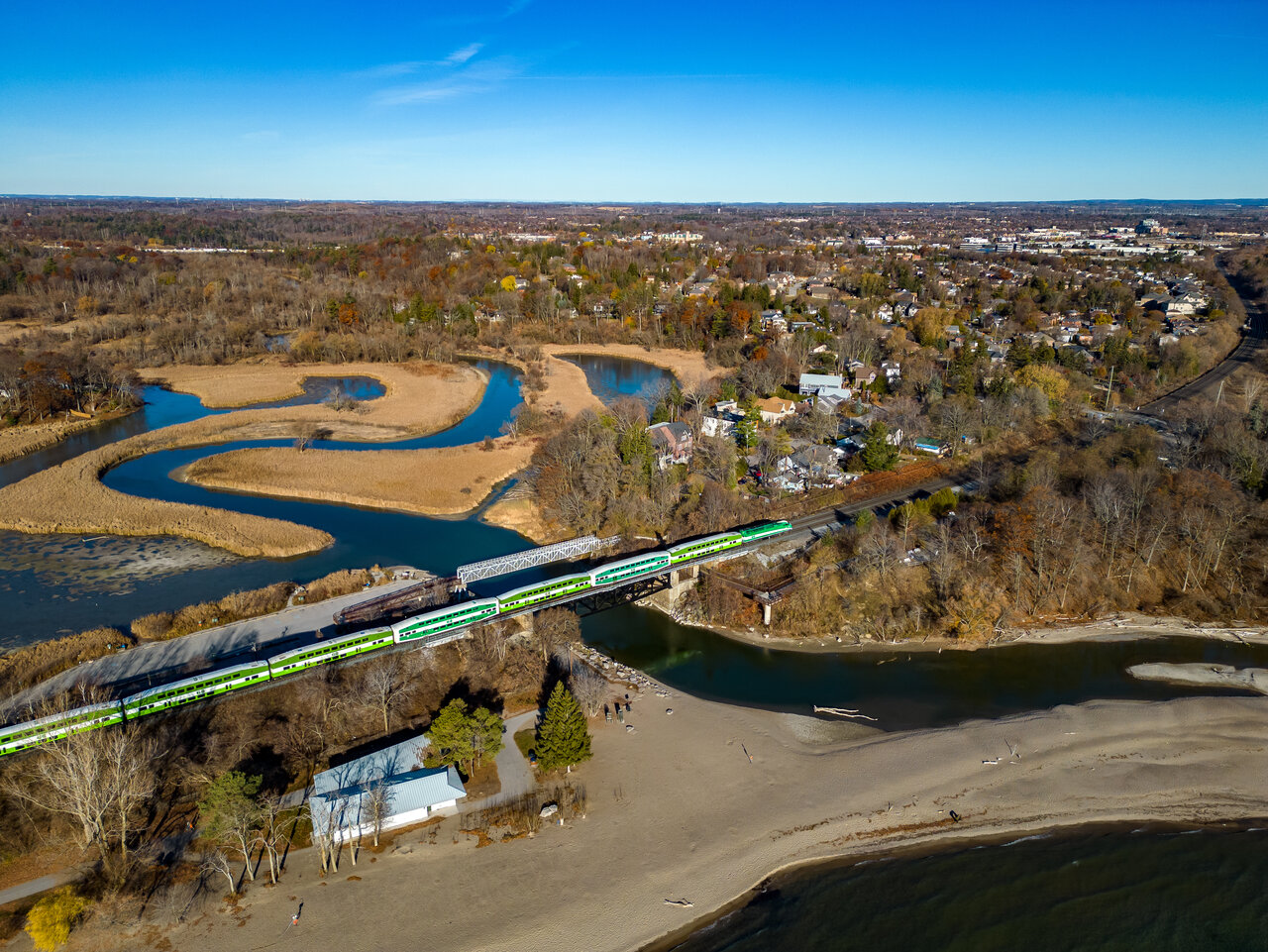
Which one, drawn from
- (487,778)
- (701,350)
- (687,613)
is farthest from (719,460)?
(701,350)

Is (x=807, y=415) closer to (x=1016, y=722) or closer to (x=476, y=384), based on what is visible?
(x=1016, y=722)

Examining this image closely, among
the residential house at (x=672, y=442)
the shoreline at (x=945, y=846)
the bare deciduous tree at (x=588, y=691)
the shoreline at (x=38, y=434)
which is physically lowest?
the shoreline at (x=945, y=846)

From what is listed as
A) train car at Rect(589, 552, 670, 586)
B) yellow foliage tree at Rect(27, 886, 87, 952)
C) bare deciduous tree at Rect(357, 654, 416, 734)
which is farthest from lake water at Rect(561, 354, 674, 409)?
yellow foliage tree at Rect(27, 886, 87, 952)

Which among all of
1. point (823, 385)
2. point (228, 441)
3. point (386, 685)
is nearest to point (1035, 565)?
point (823, 385)

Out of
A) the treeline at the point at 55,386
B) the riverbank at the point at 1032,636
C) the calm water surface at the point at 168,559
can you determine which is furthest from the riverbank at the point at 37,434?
the riverbank at the point at 1032,636

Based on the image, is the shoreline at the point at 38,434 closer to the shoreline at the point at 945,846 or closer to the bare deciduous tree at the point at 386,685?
the bare deciduous tree at the point at 386,685

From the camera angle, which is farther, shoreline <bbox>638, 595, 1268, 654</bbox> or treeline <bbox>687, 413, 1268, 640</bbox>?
treeline <bbox>687, 413, 1268, 640</bbox>

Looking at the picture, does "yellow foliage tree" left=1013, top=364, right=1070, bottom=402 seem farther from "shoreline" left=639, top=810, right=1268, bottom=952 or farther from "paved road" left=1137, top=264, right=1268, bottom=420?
"shoreline" left=639, top=810, right=1268, bottom=952
